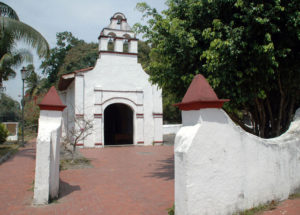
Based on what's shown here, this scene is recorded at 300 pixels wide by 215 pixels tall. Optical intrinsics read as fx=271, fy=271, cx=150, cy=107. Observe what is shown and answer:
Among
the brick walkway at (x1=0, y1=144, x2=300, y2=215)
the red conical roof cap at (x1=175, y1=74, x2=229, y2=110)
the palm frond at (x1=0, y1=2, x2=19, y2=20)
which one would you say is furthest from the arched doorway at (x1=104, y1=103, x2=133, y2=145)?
the red conical roof cap at (x1=175, y1=74, x2=229, y2=110)

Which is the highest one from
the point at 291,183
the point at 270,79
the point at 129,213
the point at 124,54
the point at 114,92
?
the point at 124,54

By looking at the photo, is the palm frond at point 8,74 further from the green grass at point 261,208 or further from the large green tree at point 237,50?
the green grass at point 261,208

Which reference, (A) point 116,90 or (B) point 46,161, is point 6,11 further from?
(B) point 46,161

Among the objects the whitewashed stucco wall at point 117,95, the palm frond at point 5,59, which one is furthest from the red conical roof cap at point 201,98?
the palm frond at point 5,59

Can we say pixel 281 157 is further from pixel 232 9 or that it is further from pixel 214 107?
pixel 232 9

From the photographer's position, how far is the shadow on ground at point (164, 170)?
26.4 feet

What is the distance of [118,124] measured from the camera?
2053cm

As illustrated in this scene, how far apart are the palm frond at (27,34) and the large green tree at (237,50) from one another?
6.15 metres

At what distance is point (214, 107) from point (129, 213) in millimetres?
2503

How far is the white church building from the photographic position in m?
15.8

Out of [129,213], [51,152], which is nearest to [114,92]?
[51,152]

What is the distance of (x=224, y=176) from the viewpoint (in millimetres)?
4152

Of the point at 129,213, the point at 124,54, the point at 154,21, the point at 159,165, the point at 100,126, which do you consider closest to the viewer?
the point at 129,213

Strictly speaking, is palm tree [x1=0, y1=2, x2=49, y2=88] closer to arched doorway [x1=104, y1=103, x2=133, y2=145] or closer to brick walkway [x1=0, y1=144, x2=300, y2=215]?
brick walkway [x1=0, y1=144, x2=300, y2=215]
